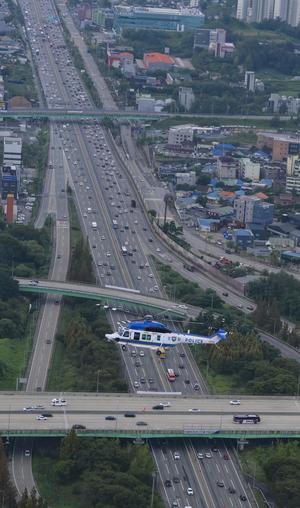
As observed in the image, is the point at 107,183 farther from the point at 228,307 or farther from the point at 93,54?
the point at 93,54

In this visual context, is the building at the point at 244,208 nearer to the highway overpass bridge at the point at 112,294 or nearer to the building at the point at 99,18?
the highway overpass bridge at the point at 112,294

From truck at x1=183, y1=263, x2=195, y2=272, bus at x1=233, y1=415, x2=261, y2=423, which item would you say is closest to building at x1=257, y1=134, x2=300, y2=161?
truck at x1=183, y1=263, x2=195, y2=272

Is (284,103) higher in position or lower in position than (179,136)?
lower

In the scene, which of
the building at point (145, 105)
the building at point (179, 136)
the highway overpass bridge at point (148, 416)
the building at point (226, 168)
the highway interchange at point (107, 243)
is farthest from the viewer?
the building at point (145, 105)

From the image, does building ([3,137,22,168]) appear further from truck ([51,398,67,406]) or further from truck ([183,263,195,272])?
truck ([51,398,67,406])

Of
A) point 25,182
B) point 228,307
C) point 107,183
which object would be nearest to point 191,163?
point 107,183

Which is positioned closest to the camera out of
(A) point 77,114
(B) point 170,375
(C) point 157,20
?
(B) point 170,375

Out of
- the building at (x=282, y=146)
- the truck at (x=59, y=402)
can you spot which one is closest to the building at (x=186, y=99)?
the building at (x=282, y=146)

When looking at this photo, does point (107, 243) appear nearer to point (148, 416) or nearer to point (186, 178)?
point (186, 178)

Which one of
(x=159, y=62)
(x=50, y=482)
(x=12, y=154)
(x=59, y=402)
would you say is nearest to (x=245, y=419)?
(x=59, y=402)
